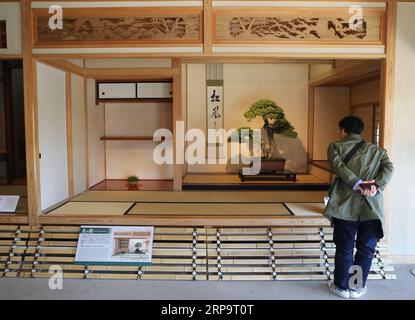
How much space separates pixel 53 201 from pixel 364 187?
3.15 metres

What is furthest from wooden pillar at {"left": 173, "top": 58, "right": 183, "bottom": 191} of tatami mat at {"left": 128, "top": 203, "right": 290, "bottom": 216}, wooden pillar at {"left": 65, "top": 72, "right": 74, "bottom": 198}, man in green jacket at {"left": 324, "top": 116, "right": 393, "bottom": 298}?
man in green jacket at {"left": 324, "top": 116, "right": 393, "bottom": 298}

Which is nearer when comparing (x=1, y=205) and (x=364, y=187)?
(x=364, y=187)

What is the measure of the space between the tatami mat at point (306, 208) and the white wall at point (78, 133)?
2784 mm

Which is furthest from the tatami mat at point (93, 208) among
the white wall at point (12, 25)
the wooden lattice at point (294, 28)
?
the wooden lattice at point (294, 28)

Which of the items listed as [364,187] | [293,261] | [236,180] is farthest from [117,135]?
[364,187]

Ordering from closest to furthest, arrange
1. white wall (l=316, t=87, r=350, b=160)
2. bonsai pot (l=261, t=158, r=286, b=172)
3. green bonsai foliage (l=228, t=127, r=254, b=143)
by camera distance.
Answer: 1. bonsai pot (l=261, t=158, r=286, b=172)
2. green bonsai foliage (l=228, t=127, r=254, b=143)
3. white wall (l=316, t=87, r=350, b=160)

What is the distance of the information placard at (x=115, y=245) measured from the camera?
10.0ft

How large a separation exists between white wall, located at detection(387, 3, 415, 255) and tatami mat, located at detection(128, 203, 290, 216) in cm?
103

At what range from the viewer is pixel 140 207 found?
149 inches

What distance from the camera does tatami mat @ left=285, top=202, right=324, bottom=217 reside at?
343 cm

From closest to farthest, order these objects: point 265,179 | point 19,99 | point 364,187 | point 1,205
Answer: point 364,187 → point 1,205 → point 265,179 → point 19,99

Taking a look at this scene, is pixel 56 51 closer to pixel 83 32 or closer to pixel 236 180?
pixel 83 32

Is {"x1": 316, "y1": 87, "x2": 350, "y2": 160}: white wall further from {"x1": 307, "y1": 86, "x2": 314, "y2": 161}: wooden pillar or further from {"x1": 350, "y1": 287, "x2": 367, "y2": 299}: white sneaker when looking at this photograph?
{"x1": 350, "y1": 287, "x2": 367, "y2": 299}: white sneaker

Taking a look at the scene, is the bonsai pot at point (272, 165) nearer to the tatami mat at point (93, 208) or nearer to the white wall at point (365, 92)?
the white wall at point (365, 92)
